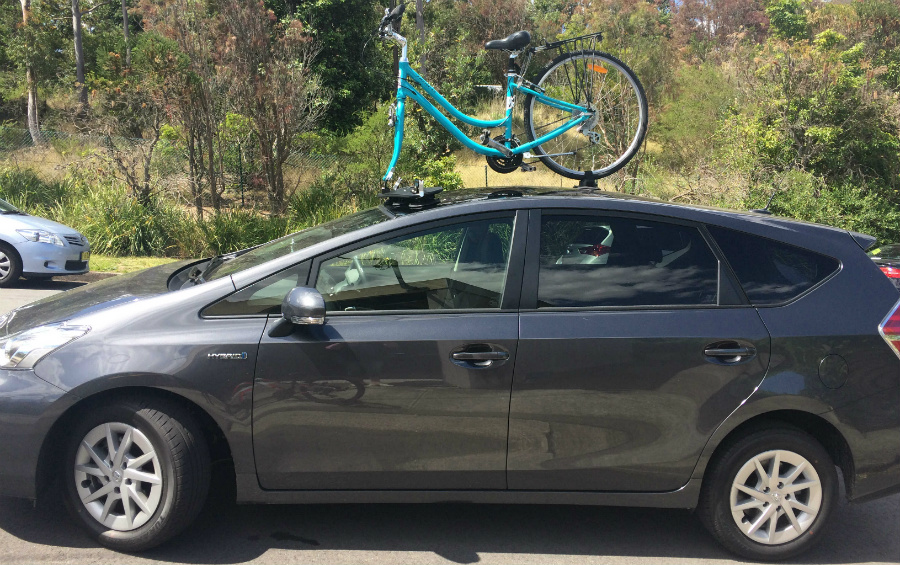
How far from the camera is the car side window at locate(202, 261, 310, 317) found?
3502 mm

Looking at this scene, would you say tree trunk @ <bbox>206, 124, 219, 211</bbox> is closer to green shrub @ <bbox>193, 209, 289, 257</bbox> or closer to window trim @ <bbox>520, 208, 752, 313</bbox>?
green shrub @ <bbox>193, 209, 289, 257</bbox>

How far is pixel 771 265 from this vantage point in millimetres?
3705

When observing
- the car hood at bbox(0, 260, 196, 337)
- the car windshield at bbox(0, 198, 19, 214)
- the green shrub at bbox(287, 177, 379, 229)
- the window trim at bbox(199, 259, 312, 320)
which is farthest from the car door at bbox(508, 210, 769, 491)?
the green shrub at bbox(287, 177, 379, 229)

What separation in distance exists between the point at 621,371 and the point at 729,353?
504 millimetres

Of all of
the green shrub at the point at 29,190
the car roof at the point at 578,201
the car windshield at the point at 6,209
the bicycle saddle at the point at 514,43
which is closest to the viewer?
the car roof at the point at 578,201

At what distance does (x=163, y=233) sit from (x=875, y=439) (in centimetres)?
1294

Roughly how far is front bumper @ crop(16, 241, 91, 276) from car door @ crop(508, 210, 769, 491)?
9.17 metres

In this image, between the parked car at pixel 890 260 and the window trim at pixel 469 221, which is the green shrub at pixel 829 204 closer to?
the parked car at pixel 890 260

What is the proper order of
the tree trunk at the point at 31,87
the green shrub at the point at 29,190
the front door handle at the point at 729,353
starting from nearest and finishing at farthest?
the front door handle at the point at 729,353, the green shrub at the point at 29,190, the tree trunk at the point at 31,87

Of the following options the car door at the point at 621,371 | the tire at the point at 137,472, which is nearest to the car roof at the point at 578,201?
the car door at the point at 621,371

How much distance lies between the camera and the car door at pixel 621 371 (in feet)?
11.3

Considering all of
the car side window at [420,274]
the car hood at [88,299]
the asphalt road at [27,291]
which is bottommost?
the asphalt road at [27,291]

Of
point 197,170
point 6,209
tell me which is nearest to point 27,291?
point 6,209

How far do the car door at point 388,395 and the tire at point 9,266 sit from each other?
8.75 meters
